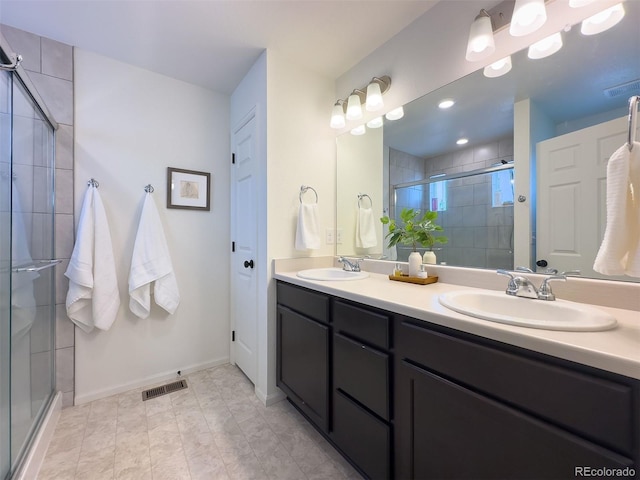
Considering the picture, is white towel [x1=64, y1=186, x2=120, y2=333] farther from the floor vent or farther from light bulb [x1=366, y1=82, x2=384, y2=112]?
light bulb [x1=366, y1=82, x2=384, y2=112]

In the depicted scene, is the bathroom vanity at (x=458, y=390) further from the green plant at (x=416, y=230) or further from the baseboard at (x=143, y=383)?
the baseboard at (x=143, y=383)

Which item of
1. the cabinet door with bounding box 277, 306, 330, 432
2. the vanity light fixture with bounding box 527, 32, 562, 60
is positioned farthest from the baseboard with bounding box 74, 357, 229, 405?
the vanity light fixture with bounding box 527, 32, 562, 60

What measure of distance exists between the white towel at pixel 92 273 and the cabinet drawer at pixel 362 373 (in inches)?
61.7

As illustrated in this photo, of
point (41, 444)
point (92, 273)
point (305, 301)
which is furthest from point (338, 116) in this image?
point (41, 444)

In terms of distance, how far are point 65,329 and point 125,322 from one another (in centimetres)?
32

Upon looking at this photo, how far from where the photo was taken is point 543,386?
2.09 feet

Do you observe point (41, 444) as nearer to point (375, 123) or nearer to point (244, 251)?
point (244, 251)

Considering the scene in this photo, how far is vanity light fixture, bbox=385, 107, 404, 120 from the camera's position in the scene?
1668mm

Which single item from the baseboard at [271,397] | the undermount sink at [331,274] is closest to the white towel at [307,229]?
the undermount sink at [331,274]

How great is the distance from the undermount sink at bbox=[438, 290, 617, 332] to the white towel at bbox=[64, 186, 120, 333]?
6.63 feet

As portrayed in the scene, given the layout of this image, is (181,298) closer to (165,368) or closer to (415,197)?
(165,368)

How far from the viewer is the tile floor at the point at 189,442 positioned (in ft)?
4.16

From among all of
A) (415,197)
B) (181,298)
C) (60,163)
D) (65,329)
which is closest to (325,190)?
(415,197)

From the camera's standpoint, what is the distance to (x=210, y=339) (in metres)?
2.29
